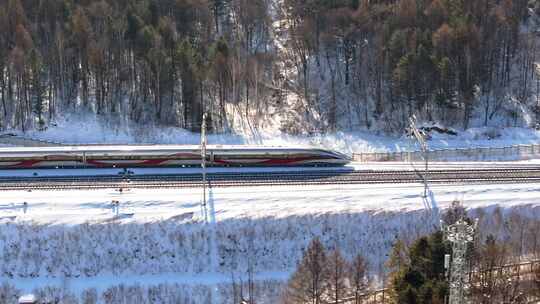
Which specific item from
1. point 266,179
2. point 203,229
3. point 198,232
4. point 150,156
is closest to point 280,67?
point 150,156

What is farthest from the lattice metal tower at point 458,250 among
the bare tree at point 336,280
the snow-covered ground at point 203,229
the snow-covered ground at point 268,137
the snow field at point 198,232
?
the snow-covered ground at point 268,137

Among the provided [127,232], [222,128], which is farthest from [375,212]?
[222,128]

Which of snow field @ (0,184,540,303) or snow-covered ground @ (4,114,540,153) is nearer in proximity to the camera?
snow field @ (0,184,540,303)

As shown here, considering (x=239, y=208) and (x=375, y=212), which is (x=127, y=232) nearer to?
(x=239, y=208)

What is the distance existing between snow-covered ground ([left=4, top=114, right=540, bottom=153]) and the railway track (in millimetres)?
10364

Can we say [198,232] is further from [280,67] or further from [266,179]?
[280,67]

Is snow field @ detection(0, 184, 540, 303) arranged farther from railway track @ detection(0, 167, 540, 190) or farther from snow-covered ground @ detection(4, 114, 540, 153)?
snow-covered ground @ detection(4, 114, 540, 153)

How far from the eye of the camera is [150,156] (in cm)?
5325

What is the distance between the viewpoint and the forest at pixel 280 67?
67.2 metres

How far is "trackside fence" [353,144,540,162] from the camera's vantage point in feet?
197

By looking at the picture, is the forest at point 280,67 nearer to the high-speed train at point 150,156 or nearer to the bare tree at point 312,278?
the high-speed train at point 150,156

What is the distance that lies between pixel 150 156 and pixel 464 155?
1105 inches

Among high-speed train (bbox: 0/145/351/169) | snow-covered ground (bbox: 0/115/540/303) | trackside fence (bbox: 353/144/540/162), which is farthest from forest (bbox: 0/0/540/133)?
snow-covered ground (bbox: 0/115/540/303)

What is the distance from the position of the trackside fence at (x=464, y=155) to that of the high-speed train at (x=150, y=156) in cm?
771
